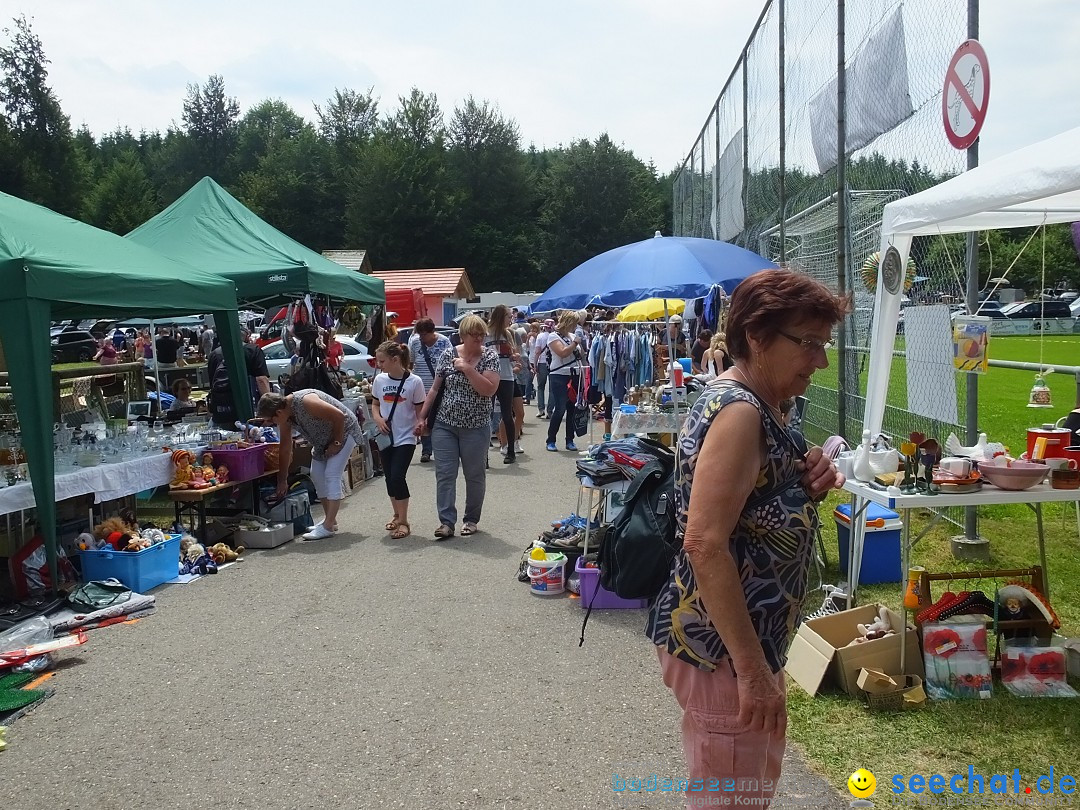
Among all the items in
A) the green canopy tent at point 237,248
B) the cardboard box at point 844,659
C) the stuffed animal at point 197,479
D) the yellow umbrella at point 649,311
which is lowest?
the cardboard box at point 844,659

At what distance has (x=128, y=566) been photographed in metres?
6.08

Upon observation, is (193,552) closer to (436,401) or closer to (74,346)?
(436,401)

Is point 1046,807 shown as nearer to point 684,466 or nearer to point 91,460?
point 684,466

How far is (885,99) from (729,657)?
20.1 feet

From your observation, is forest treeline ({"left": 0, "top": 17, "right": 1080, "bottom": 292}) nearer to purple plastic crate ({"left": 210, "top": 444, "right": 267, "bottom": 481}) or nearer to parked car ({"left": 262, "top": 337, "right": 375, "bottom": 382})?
parked car ({"left": 262, "top": 337, "right": 375, "bottom": 382})

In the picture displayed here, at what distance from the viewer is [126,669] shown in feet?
15.6

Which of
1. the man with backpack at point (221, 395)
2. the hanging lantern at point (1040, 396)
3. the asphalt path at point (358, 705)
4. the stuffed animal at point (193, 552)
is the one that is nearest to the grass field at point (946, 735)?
the asphalt path at point (358, 705)

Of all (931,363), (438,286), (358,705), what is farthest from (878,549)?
(438,286)

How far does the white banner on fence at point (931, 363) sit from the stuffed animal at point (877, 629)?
51.3 inches

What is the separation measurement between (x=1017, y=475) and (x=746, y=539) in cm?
284

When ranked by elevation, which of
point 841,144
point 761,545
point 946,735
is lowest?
point 946,735

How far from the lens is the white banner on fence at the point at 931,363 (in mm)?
4957

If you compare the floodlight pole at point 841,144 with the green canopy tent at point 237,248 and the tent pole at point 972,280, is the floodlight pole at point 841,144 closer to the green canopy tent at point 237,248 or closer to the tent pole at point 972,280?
the tent pole at point 972,280

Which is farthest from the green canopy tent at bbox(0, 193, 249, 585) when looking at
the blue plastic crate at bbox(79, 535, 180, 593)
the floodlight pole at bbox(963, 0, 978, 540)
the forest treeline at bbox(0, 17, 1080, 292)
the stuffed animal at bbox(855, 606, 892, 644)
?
the forest treeline at bbox(0, 17, 1080, 292)
